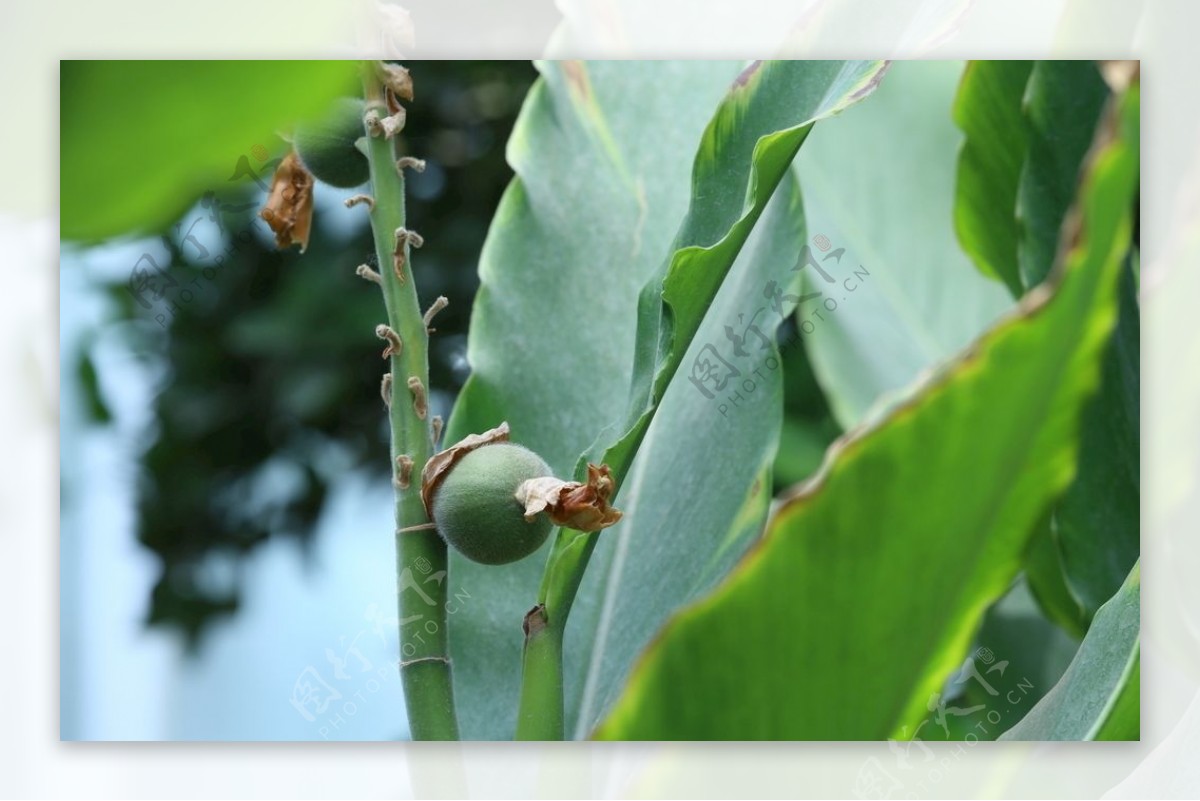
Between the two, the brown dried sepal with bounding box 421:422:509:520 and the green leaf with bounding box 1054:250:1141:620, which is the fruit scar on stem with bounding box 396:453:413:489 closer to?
the brown dried sepal with bounding box 421:422:509:520

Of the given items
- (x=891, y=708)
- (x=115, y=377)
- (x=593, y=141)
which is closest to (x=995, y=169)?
(x=593, y=141)

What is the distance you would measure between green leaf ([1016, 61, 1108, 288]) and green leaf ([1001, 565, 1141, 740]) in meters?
0.26

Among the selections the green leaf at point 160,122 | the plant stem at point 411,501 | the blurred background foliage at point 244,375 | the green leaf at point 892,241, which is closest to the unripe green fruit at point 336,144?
the plant stem at point 411,501

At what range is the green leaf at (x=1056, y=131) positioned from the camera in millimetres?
873

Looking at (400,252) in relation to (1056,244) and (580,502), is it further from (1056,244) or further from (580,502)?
(1056,244)

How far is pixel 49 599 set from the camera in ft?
2.97

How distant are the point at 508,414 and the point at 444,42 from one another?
0.28 metres

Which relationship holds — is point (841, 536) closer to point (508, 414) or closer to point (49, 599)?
point (508, 414)

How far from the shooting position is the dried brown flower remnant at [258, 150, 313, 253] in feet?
2.66

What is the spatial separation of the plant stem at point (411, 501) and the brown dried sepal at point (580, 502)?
0.06 m

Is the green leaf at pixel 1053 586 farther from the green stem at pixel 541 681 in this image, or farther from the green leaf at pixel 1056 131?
the green stem at pixel 541 681

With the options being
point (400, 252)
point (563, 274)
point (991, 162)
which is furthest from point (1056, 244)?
point (400, 252)

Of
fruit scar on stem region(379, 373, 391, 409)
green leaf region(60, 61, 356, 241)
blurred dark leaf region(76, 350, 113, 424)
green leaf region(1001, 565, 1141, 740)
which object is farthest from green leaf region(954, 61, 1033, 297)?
green leaf region(60, 61, 356, 241)

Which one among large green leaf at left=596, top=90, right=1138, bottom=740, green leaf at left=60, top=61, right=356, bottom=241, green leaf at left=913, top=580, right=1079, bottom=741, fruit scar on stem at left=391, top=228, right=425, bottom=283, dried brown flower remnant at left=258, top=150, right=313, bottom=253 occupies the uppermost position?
dried brown flower remnant at left=258, top=150, right=313, bottom=253
